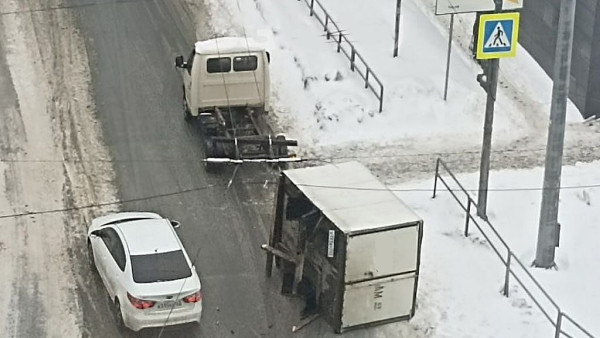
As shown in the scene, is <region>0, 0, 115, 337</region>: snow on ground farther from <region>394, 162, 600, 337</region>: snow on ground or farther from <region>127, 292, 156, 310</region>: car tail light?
<region>394, 162, 600, 337</region>: snow on ground

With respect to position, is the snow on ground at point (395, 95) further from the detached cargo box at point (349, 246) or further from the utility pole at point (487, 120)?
the detached cargo box at point (349, 246)

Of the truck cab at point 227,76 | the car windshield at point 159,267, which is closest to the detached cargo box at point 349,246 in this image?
the car windshield at point 159,267

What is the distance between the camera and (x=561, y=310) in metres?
18.7

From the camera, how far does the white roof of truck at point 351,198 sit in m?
17.8

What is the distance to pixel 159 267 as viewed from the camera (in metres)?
17.9

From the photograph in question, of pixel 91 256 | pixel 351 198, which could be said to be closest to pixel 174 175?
pixel 91 256

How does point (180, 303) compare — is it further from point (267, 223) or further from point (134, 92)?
point (134, 92)

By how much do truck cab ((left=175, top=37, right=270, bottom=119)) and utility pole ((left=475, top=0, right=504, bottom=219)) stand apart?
5088 millimetres

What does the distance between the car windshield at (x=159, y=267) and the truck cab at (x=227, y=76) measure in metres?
6.69

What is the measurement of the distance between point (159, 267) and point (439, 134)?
916cm

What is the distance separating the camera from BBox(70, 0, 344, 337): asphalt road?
18.9 meters

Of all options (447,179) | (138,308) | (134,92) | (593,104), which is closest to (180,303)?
(138,308)

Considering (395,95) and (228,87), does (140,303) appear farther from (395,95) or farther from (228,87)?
(395,95)

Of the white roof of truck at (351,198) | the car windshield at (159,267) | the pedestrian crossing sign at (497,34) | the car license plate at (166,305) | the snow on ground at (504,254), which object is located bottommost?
the snow on ground at (504,254)
